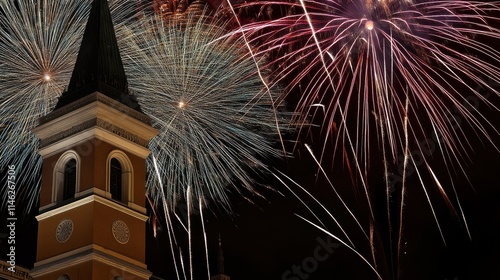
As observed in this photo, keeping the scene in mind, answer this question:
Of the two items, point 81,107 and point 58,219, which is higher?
point 81,107

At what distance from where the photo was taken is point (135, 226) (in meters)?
37.8

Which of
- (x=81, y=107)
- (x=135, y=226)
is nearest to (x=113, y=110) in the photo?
(x=81, y=107)

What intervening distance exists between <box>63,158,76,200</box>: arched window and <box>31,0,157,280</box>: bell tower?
0.14 ft

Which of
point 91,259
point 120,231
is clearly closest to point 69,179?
point 120,231

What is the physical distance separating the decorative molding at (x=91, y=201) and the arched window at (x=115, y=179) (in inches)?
32.6

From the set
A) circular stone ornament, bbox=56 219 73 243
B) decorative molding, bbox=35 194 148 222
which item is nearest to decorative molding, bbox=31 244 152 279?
circular stone ornament, bbox=56 219 73 243

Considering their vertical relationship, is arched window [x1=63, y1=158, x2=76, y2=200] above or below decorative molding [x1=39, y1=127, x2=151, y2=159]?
below

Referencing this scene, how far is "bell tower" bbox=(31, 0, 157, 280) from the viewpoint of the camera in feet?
118

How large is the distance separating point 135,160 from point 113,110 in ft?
8.15

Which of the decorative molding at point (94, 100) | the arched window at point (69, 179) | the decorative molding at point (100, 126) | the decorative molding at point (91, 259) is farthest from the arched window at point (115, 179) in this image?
the decorative molding at point (91, 259)

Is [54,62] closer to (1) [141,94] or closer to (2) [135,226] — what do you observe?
(1) [141,94]

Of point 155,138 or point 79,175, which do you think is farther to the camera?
point 155,138

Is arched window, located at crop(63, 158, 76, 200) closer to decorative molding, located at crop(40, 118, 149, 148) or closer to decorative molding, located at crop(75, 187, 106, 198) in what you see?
decorative molding, located at crop(75, 187, 106, 198)

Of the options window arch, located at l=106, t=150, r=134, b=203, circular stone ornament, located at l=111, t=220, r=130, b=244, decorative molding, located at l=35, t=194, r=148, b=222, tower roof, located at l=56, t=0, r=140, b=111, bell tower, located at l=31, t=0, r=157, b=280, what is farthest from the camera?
tower roof, located at l=56, t=0, r=140, b=111
